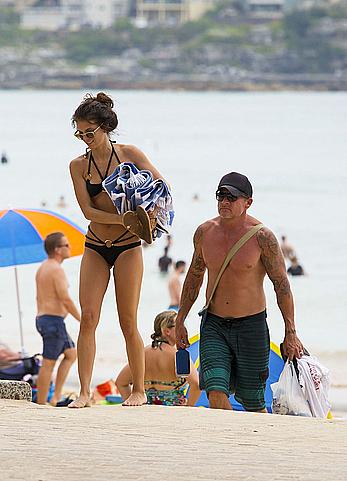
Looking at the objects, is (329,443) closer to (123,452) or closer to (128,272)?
(123,452)

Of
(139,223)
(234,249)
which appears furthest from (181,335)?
(139,223)

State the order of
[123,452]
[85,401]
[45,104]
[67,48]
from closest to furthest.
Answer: [123,452]
[85,401]
[45,104]
[67,48]

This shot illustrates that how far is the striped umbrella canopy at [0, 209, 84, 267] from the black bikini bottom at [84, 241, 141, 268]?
4.09 m

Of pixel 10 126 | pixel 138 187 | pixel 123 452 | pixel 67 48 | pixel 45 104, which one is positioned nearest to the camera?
pixel 123 452

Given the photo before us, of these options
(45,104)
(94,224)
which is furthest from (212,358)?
(45,104)

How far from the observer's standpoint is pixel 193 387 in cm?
718

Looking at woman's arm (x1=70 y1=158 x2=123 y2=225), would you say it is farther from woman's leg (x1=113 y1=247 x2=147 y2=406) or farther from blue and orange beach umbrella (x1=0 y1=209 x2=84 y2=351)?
blue and orange beach umbrella (x1=0 y1=209 x2=84 y2=351)

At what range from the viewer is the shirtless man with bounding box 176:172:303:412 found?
6262 mm


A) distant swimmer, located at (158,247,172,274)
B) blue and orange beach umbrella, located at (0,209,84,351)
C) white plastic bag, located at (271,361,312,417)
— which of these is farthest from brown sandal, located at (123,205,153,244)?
distant swimmer, located at (158,247,172,274)

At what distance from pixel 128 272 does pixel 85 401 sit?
27.7 inches

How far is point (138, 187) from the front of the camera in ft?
19.6

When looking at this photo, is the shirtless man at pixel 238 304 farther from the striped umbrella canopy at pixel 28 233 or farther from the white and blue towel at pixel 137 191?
the striped umbrella canopy at pixel 28 233

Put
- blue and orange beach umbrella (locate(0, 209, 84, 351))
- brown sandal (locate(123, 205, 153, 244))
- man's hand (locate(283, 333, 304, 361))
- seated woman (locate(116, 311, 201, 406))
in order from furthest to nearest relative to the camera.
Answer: blue and orange beach umbrella (locate(0, 209, 84, 351)) < seated woman (locate(116, 311, 201, 406)) < man's hand (locate(283, 333, 304, 361)) < brown sandal (locate(123, 205, 153, 244))

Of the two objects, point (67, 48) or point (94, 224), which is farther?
point (67, 48)
